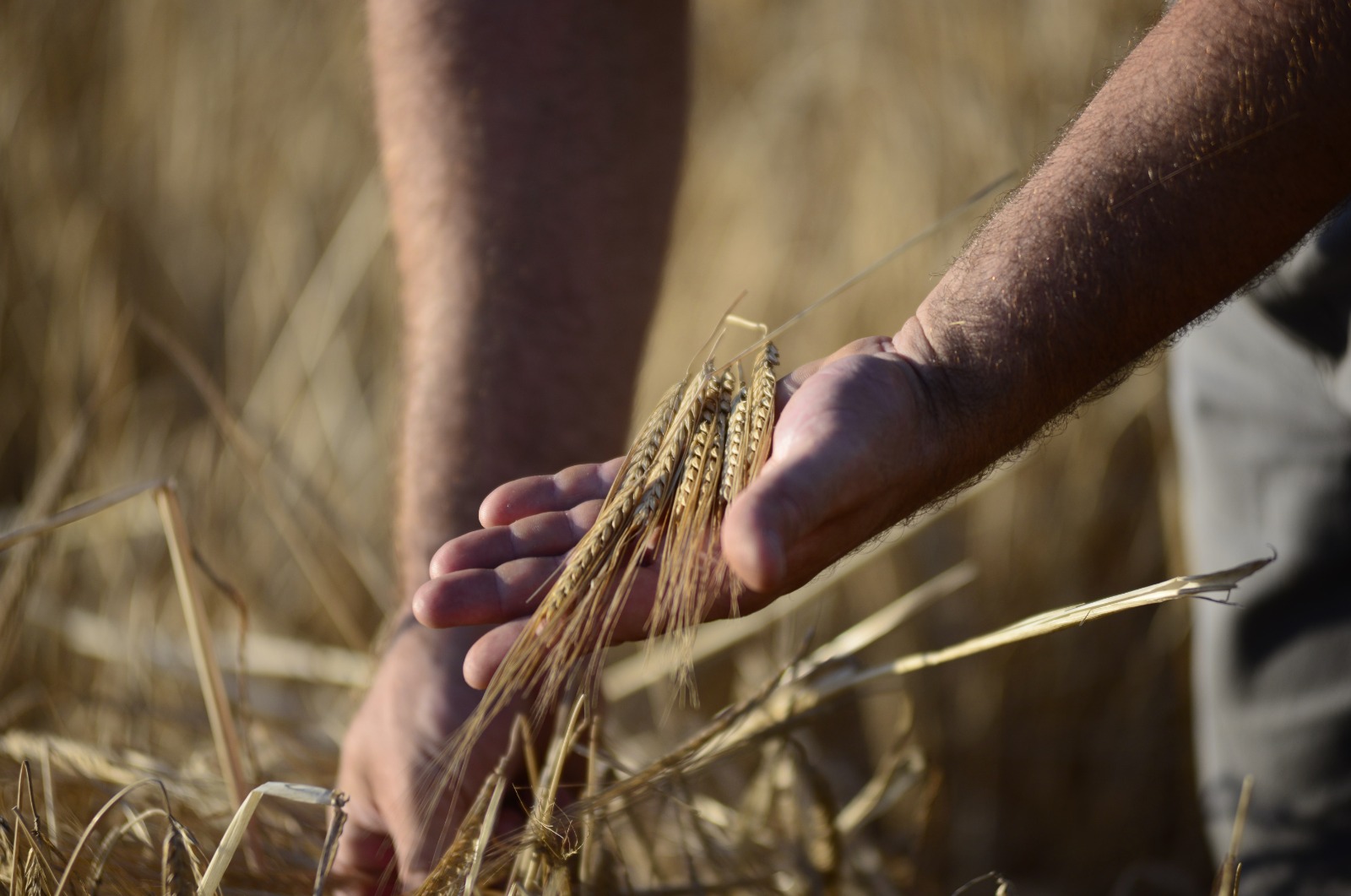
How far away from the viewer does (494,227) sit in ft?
3.66

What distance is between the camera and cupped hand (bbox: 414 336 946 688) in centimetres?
62

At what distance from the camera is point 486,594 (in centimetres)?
73

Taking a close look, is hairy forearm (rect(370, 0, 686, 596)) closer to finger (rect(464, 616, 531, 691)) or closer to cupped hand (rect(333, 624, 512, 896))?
cupped hand (rect(333, 624, 512, 896))

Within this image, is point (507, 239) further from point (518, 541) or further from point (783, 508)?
point (783, 508)

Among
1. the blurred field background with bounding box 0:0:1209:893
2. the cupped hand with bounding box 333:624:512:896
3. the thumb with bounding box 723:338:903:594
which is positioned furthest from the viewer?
the blurred field background with bounding box 0:0:1209:893

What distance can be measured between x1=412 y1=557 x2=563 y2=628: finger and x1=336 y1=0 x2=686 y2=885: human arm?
31 centimetres

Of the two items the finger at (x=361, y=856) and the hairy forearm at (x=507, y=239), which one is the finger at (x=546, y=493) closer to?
the hairy forearm at (x=507, y=239)

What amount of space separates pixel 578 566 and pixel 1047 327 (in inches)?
15.9

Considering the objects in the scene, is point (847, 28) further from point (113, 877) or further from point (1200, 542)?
point (113, 877)

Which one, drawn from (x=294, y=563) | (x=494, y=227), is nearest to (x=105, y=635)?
(x=294, y=563)

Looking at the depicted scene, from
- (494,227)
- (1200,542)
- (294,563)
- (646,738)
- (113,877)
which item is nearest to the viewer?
(113,877)

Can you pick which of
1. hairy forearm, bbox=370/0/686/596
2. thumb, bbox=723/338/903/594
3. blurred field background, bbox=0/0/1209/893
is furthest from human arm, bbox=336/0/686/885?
thumb, bbox=723/338/903/594

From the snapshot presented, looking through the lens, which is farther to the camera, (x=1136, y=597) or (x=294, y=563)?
(x=294, y=563)

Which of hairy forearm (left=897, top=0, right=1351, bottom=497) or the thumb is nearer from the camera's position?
the thumb
